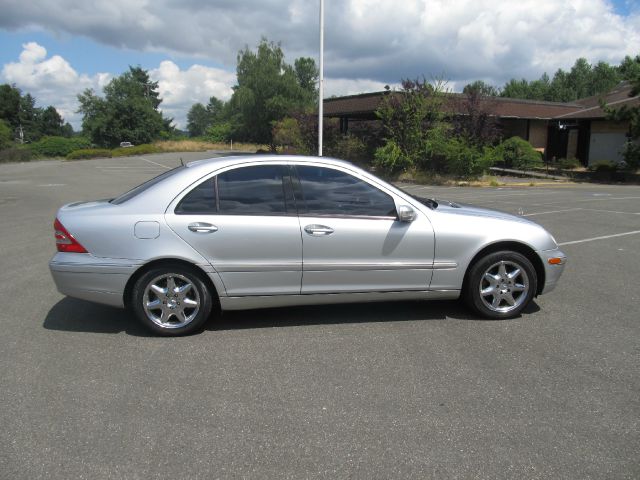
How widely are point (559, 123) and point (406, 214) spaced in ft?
100

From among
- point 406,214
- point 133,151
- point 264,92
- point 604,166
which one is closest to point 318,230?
point 406,214

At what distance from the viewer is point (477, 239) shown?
4.92 m

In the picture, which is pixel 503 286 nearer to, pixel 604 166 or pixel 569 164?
pixel 604 166

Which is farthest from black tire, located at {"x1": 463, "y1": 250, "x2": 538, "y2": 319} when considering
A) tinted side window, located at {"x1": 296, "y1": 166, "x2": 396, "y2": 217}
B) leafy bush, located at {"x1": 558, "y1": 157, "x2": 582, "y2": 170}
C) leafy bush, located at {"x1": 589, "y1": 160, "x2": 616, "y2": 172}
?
leafy bush, located at {"x1": 558, "y1": 157, "x2": 582, "y2": 170}

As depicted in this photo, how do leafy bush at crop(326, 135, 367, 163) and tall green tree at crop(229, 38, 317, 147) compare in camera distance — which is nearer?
leafy bush at crop(326, 135, 367, 163)

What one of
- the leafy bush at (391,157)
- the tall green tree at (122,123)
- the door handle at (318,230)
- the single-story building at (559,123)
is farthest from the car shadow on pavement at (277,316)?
the tall green tree at (122,123)

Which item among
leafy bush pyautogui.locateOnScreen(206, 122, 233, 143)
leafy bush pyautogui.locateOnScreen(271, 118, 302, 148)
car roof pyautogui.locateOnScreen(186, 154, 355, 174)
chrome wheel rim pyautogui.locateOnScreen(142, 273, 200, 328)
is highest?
leafy bush pyautogui.locateOnScreen(206, 122, 233, 143)

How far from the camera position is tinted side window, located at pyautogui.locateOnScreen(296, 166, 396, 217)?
478 cm

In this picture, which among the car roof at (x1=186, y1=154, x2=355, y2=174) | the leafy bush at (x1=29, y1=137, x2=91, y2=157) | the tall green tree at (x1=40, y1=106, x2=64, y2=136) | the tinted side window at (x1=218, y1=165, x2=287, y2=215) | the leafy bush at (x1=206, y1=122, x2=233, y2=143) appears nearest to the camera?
the tinted side window at (x1=218, y1=165, x2=287, y2=215)

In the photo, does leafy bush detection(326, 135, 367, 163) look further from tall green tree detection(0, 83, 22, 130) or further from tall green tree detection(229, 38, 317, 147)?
tall green tree detection(0, 83, 22, 130)

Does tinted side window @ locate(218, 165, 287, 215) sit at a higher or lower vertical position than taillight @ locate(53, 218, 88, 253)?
higher

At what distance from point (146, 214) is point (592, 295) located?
15.7 feet

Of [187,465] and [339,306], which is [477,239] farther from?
[187,465]

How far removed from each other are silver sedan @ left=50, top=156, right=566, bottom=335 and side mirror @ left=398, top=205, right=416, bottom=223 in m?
0.01
